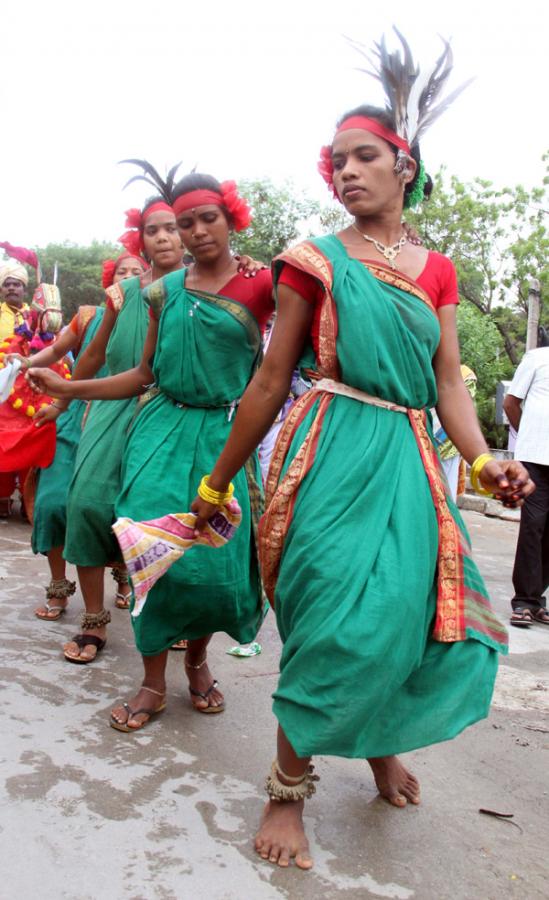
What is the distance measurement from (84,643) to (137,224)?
196 cm

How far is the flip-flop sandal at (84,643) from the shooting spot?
3877 millimetres

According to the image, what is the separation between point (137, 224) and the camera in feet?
13.3

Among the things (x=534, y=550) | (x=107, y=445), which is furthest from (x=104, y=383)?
(x=534, y=550)

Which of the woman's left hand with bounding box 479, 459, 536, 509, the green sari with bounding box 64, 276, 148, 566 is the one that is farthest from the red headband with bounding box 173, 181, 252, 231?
the woman's left hand with bounding box 479, 459, 536, 509

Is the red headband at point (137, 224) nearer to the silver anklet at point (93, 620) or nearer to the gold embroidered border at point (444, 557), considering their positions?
the silver anklet at point (93, 620)

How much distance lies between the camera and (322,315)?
2.38 m

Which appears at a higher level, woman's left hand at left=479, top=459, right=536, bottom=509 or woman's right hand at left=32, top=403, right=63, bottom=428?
woman's left hand at left=479, top=459, right=536, bottom=509

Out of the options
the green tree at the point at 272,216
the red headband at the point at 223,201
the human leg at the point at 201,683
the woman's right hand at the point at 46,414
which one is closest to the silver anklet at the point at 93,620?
the human leg at the point at 201,683

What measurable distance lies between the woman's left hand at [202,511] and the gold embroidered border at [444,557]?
0.69 m

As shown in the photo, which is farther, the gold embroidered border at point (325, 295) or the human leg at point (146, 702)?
the human leg at point (146, 702)

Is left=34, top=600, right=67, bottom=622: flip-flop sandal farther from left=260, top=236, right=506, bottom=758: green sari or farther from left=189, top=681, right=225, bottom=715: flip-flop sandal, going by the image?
left=260, top=236, right=506, bottom=758: green sari

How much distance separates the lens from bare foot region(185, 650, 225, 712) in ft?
11.2

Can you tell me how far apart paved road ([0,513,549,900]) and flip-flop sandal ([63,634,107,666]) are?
54 mm

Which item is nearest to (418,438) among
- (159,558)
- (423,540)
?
(423,540)
